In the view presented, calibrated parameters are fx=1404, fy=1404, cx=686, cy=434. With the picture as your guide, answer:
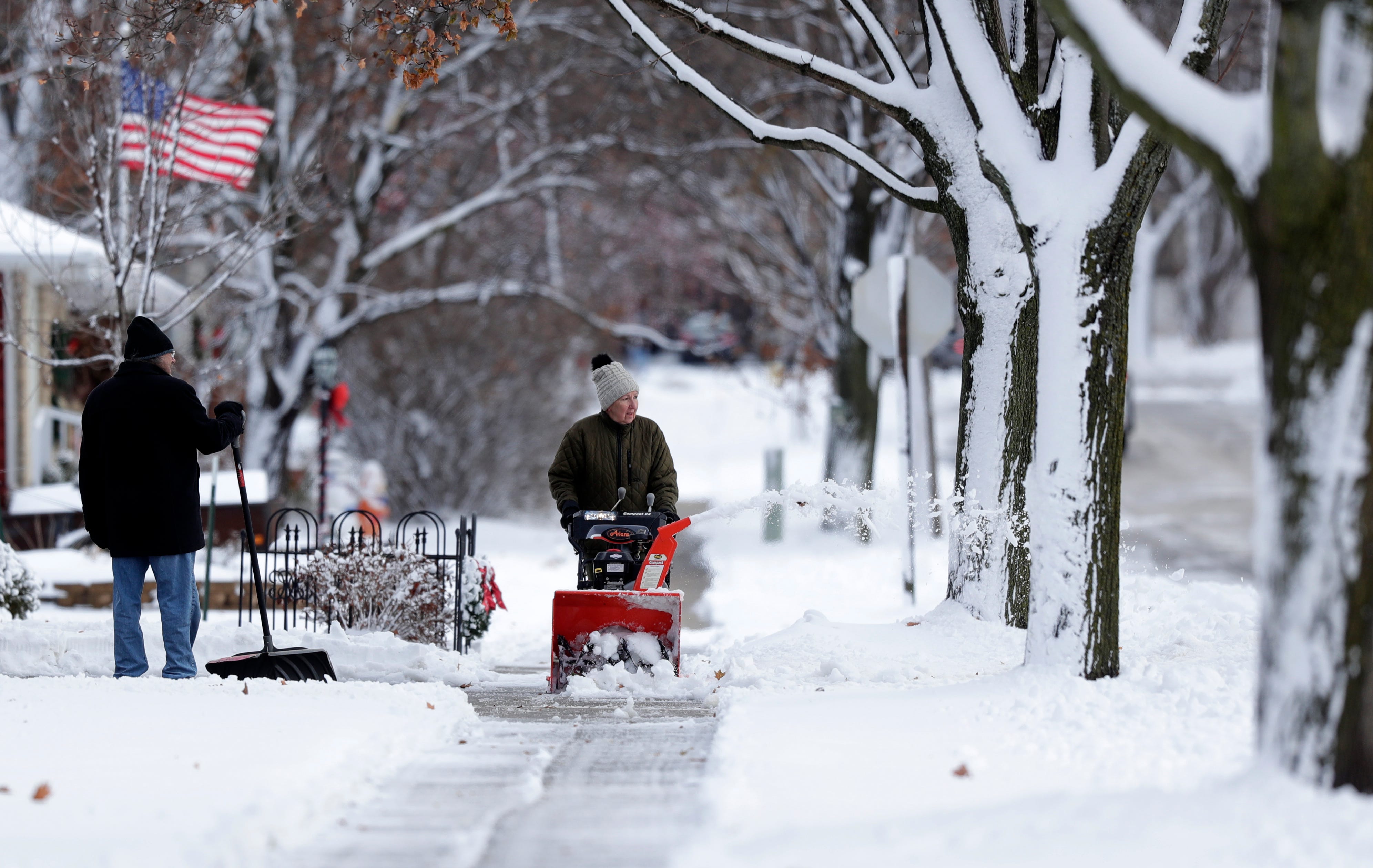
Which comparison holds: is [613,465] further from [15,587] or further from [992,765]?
[15,587]

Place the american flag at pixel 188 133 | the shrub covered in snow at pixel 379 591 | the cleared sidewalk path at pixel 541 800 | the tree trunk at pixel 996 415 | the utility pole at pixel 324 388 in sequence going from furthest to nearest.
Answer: the utility pole at pixel 324 388 → the american flag at pixel 188 133 → the shrub covered in snow at pixel 379 591 → the tree trunk at pixel 996 415 → the cleared sidewalk path at pixel 541 800

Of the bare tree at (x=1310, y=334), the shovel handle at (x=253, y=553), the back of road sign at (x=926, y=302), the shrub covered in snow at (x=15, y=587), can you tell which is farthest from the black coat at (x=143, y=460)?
the back of road sign at (x=926, y=302)

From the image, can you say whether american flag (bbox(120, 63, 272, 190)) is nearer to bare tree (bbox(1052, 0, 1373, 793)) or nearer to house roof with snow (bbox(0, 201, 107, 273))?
house roof with snow (bbox(0, 201, 107, 273))

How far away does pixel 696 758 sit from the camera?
221 inches

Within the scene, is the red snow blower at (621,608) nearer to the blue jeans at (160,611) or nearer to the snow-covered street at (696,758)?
the snow-covered street at (696,758)

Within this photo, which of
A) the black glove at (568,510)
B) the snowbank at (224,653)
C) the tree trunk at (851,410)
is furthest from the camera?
the tree trunk at (851,410)

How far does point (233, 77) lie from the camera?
16109 mm

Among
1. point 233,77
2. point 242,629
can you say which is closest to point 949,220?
point 242,629

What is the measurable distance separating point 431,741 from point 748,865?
88.4 inches

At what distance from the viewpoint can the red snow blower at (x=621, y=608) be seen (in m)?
7.30

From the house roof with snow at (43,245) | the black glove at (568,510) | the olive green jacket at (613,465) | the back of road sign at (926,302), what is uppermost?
the house roof with snow at (43,245)

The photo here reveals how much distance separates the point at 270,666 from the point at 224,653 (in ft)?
4.51

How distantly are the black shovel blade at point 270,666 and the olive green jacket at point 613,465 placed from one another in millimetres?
1641

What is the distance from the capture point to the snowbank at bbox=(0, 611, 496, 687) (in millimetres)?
8016
